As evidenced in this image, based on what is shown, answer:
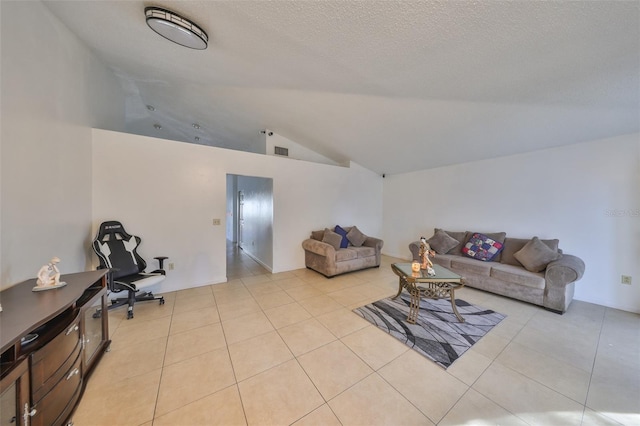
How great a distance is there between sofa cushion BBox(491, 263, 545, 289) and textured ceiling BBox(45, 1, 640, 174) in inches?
79.6

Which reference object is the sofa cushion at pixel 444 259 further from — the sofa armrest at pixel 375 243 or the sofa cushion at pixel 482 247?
the sofa armrest at pixel 375 243

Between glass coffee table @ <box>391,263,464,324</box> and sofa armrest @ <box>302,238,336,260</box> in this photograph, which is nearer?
glass coffee table @ <box>391,263,464,324</box>

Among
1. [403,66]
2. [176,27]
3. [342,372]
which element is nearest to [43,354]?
[342,372]

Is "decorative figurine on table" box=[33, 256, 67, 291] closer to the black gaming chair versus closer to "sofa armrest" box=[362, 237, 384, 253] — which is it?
the black gaming chair

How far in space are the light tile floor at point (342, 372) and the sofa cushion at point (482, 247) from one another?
104cm

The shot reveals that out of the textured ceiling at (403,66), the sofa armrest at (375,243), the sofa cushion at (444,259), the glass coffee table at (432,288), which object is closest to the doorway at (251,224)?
the textured ceiling at (403,66)

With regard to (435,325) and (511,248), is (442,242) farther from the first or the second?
(435,325)

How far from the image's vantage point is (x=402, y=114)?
10.4 ft

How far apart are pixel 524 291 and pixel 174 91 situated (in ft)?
20.7

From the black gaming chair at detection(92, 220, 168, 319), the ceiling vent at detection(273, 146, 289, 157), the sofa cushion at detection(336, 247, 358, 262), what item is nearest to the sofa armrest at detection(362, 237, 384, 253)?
the sofa cushion at detection(336, 247, 358, 262)

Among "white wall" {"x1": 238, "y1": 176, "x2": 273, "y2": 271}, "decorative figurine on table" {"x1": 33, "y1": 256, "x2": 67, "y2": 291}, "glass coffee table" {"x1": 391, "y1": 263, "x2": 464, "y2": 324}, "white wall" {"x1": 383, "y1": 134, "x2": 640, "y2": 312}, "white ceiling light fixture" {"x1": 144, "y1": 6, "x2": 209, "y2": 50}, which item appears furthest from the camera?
"white wall" {"x1": 238, "y1": 176, "x2": 273, "y2": 271}

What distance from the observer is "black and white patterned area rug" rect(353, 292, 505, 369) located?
2.00 m

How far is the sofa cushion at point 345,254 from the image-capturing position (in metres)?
3.96

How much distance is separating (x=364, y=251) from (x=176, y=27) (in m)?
4.14
